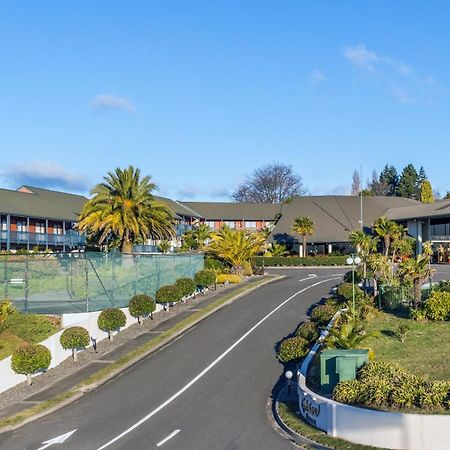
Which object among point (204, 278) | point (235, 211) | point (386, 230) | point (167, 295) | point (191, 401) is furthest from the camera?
point (235, 211)

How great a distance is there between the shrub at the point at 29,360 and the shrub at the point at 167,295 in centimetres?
1270

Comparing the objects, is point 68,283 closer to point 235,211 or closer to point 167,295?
point 167,295

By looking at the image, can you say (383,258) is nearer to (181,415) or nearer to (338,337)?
(338,337)

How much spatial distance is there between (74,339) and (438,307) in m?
17.0

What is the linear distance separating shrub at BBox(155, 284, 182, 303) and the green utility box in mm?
18172

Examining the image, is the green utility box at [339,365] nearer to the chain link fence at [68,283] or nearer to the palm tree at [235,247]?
the chain link fence at [68,283]

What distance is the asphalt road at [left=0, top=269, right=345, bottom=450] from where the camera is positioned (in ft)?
62.0

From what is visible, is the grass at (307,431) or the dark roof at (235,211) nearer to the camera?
the grass at (307,431)

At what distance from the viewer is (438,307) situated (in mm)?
31844

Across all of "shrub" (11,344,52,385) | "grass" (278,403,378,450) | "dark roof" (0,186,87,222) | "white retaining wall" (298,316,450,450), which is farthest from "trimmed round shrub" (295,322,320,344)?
"dark roof" (0,186,87,222)

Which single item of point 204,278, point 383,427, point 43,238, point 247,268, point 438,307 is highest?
point 43,238

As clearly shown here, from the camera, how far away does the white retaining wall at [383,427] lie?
1566 centimetres

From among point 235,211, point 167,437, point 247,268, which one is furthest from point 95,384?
point 235,211

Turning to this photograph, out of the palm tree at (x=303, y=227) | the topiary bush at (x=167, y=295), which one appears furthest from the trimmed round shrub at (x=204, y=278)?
the palm tree at (x=303, y=227)
